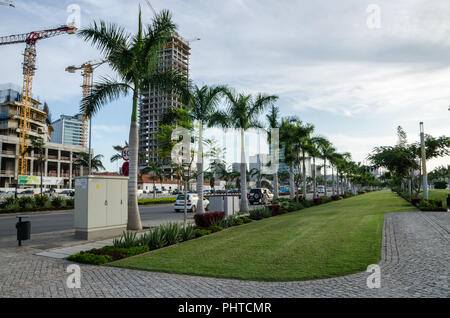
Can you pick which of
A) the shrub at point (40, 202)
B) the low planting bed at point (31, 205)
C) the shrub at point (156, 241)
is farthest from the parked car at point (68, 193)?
the shrub at point (156, 241)

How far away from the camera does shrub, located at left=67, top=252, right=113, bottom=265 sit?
7.85m

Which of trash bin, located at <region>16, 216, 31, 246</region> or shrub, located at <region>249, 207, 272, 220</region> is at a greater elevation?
trash bin, located at <region>16, 216, 31, 246</region>

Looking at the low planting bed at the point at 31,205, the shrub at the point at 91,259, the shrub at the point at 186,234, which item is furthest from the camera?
the low planting bed at the point at 31,205

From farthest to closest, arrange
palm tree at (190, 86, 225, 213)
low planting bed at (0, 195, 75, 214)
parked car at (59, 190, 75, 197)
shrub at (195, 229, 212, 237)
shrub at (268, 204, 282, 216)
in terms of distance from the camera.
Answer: parked car at (59, 190, 75, 197)
low planting bed at (0, 195, 75, 214)
shrub at (268, 204, 282, 216)
palm tree at (190, 86, 225, 213)
shrub at (195, 229, 212, 237)

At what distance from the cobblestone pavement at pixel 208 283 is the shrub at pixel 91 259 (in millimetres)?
264

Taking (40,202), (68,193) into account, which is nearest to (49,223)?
(40,202)

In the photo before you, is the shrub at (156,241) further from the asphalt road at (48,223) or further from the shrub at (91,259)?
the asphalt road at (48,223)

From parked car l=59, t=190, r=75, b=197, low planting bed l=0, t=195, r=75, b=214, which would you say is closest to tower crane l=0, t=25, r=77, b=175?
parked car l=59, t=190, r=75, b=197

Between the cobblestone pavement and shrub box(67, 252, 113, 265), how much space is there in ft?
0.86

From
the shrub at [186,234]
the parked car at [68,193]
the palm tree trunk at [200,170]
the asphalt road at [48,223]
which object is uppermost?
the palm tree trunk at [200,170]

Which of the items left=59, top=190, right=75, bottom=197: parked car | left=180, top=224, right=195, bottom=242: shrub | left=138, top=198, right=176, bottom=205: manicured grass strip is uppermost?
left=180, top=224, right=195, bottom=242: shrub

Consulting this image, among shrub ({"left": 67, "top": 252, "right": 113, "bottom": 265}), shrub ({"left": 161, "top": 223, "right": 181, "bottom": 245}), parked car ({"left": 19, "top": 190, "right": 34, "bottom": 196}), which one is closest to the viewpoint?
shrub ({"left": 67, "top": 252, "right": 113, "bottom": 265})

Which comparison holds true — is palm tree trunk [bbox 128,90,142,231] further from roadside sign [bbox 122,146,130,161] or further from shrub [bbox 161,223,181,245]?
shrub [bbox 161,223,181,245]

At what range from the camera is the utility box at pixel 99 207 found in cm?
1179
